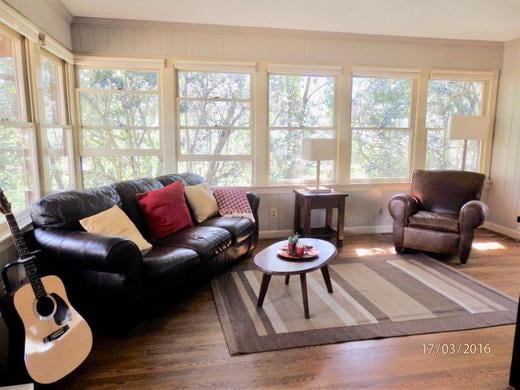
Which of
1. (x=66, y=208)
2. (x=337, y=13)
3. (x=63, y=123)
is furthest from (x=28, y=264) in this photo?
(x=337, y=13)

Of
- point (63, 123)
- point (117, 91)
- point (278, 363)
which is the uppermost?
point (117, 91)

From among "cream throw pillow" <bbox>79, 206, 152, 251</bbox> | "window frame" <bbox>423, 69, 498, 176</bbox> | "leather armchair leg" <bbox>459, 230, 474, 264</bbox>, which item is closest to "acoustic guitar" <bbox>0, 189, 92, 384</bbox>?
"cream throw pillow" <bbox>79, 206, 152, 251</bbox>

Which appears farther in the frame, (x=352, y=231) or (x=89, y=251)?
(x=352, y=231)

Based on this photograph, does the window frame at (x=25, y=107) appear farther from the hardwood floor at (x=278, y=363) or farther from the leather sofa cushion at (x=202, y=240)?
the hardwood floor at (x=278, y=363)

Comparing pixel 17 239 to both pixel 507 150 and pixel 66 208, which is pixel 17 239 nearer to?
pixel 66 208

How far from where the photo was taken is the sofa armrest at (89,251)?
7.01 ft

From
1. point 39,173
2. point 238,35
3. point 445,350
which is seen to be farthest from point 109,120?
point 445,350

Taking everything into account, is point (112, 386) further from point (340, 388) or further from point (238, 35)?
point (238, 35)

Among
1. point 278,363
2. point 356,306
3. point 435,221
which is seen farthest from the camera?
point 435,221

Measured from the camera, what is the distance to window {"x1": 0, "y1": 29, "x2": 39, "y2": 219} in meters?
2.45

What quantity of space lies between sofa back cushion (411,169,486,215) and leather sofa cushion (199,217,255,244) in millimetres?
2040

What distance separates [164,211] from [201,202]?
536mm

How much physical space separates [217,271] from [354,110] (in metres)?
2.71

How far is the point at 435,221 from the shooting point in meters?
3.75
